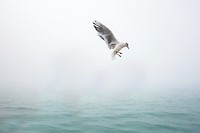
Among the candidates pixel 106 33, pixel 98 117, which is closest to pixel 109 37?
pixel 106 33

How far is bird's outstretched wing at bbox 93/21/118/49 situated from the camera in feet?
18.0

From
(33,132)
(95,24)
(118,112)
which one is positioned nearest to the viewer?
(95,24)

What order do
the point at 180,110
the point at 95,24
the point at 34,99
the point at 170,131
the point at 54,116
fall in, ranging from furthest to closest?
the point at 34,99, the point at 180,110, the point at 54,116, the point at 170,131, the point at 95,24

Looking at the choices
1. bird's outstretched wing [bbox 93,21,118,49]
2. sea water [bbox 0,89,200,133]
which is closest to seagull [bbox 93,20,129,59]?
bird's outstretched wing [bbox 93,21,118,49]

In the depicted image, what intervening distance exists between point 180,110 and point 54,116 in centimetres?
628

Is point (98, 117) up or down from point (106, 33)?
down

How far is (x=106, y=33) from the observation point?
5551 mm

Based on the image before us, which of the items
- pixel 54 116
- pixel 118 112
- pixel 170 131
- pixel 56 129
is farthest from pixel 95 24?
pixel 118 112

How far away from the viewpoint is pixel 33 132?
9836 millimetres

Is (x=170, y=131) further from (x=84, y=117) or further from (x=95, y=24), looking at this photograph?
(x=95, y=24)

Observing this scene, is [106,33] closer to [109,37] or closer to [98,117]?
[109,37]

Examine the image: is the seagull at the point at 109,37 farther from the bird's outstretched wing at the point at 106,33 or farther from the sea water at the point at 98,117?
the sea water at the point at 98,117

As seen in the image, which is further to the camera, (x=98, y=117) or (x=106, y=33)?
(x=98, y=117)

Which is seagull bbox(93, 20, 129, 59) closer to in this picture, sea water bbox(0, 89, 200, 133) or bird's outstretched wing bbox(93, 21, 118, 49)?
bird's outstretched wing bbox(93, 21, 118, 49)
